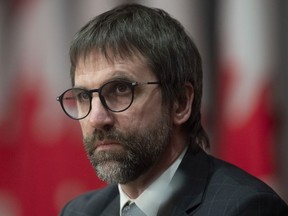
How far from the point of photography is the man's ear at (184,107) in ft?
4.60

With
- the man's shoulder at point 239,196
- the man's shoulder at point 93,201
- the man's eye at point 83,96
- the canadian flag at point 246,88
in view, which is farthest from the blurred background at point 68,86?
the man's eye at point 83,96

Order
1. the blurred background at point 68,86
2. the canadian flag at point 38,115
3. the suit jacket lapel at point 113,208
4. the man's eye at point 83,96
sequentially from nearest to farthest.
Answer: the man's eye at point 83,96 < the suit jacket lapel at point 113,208 < the blurred background at point 68,86 < the canadian flag at point 38,115

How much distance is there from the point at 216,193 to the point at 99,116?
0.99 ft

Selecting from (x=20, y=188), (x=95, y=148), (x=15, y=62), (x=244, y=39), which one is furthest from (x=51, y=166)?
(x=244, y=39)

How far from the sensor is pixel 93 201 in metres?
1.58

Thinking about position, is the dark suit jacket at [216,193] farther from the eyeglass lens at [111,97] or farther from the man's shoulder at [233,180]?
the eyeglass lens at [111,97]

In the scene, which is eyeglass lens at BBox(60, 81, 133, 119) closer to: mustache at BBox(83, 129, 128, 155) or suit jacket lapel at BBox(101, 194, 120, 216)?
mustache at BBox(83, 129, 128, 155)

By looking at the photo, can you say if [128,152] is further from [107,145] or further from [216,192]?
[216,192]

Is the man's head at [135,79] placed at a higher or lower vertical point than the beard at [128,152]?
higher

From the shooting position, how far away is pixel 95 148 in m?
1.32

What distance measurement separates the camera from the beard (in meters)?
1.29

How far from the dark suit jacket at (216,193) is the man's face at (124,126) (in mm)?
90

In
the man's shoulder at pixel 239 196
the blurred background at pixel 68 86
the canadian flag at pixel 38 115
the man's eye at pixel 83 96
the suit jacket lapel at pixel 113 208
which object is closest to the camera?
the man's shoulder at pixel 239 196

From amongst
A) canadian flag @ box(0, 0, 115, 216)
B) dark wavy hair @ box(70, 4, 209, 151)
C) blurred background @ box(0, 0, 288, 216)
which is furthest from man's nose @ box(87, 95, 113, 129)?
canadian flag @ box(0, 0, 115, 216)
